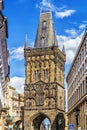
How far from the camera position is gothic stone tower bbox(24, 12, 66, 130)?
10531 centimetres

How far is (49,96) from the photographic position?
10594cm

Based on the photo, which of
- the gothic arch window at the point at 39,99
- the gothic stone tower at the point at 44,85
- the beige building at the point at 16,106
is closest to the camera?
the gothic stone tower at the point at 44,85

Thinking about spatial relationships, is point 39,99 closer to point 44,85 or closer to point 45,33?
point 44,85

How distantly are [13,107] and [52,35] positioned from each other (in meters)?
34.0

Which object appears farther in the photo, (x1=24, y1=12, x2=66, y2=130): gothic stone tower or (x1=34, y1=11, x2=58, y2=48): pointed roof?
(x1=34, y1=11, x2=58, y2=48): pointed roof

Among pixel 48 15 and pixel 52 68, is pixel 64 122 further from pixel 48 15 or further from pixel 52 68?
pixel 48 15

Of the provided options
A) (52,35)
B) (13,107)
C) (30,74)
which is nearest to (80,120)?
(30,74)

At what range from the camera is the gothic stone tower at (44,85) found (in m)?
105

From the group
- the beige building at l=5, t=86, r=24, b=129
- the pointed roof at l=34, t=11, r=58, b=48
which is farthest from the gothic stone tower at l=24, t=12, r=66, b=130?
the beige building at l=5, t=86, r=24, b=129

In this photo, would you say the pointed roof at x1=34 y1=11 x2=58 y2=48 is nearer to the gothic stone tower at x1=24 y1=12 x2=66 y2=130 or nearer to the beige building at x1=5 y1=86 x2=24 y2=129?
the gothic stone tower at x1=24 y1=12 x2=66 y2=130

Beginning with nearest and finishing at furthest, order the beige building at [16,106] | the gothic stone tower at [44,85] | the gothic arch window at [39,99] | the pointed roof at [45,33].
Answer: the gothic stone tower at [44,85], the gothic arch window at [39,99], the pointed roof at [45,33], the beige building at [16,106]

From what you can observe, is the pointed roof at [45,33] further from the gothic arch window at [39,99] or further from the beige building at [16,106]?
the beige building at [16,106]

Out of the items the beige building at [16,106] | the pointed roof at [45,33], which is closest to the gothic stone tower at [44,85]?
the pointed roof at [45,33]

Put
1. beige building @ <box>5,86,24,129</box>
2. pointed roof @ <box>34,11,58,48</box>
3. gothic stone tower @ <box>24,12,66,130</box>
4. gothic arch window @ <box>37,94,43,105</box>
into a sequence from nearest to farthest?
gothic stone tower @ <box>24,12,66,130</box>, gothic arch window @ <box>37,94,43,105</box>, pointed roof @ <box>34,11,58,48</box>, beige building @ <box>5,86,24,129</box>
